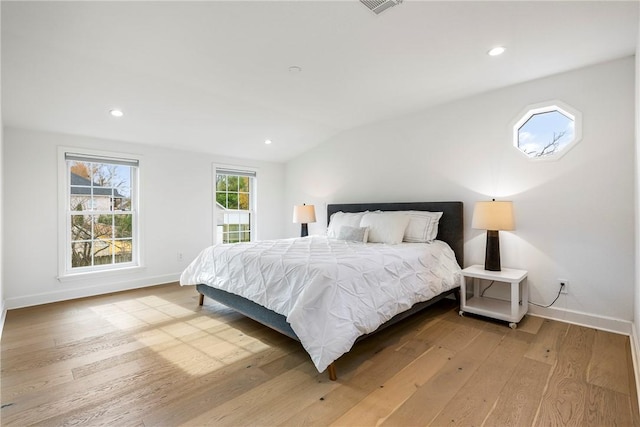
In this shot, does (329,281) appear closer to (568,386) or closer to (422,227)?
(568,386)

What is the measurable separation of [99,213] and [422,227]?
13.6 feet

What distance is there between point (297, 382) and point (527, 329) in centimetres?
218

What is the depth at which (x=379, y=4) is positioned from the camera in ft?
6.50

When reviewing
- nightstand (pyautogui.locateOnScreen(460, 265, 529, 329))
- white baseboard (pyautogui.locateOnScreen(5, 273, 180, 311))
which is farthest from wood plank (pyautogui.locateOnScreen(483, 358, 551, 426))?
white baseboard (pyautogui.locateOnScreen(5, 273, 180, 311))

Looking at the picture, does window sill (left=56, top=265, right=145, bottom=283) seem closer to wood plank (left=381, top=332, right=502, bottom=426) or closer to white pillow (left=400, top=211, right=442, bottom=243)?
white pillow (left=400, top=211, right=442, bottom=243)

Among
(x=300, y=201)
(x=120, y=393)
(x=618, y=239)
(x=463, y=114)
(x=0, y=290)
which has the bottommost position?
(x=120, y=393)

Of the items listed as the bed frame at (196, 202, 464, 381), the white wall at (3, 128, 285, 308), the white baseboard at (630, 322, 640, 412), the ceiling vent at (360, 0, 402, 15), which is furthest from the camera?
the white wall at (3, 128, 285, 308)

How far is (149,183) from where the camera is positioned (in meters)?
4.31

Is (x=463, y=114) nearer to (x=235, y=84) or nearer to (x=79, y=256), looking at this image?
(x=235, y=84)

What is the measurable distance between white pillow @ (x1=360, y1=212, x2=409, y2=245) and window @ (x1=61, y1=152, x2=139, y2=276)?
3.27 m

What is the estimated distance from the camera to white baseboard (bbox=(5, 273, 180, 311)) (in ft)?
11.1

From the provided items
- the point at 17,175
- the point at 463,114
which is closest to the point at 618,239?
the point at 463,114

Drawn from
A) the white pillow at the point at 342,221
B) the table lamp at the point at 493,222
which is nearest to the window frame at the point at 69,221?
the white pillow at the point at 342,221

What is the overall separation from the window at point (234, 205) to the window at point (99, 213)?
1263mm
